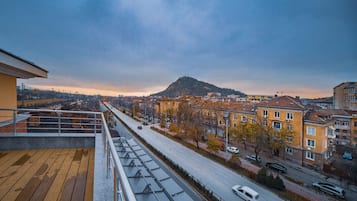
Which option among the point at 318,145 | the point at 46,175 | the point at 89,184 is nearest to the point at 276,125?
the point at 318,145

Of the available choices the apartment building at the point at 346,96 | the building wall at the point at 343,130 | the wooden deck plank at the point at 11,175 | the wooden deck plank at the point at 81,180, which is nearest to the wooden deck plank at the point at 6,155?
the wooden deck plank at the point at 11,175

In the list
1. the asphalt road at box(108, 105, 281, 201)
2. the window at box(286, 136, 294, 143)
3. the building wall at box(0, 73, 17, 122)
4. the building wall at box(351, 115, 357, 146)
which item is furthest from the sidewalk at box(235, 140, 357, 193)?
the building wall at box(0, 73, 17, 122)

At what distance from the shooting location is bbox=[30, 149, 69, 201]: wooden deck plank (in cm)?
150

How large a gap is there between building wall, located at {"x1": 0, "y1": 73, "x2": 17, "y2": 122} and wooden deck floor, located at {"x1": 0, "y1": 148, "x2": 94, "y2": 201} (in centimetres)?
185

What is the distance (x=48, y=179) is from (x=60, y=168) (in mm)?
330

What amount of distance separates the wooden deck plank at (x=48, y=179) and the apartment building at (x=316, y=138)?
46.3 ft

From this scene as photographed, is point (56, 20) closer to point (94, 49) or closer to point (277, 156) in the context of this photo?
point (94, 49)

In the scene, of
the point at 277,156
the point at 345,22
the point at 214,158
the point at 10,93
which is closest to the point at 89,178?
the point at 10,93

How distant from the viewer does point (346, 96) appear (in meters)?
19.8

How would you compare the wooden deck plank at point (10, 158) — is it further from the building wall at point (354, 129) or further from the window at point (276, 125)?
the building wall at point (354, 129)

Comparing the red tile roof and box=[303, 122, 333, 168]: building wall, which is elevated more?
the red tile roof

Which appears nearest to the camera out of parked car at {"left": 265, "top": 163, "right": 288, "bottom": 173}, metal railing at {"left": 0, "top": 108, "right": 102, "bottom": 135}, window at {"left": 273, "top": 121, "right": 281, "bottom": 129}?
metal railing at {"left": 0, "top": 108, "right": 102, "bottom": 135}

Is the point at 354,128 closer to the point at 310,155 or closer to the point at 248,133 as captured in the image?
the point at 310,155

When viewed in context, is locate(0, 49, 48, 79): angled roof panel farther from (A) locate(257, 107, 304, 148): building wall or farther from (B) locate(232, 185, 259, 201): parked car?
(A) locate(257, 107, 304, 148): building wall
